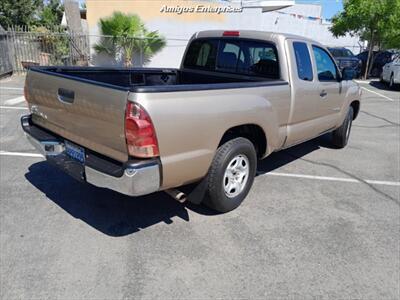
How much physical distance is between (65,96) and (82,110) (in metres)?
0.33

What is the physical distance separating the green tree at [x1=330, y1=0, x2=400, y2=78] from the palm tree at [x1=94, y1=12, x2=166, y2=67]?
9.56 metres

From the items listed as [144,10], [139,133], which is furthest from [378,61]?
[139,133]

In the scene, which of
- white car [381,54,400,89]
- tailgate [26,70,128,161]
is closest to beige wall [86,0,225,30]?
white car [381,54,400,89]

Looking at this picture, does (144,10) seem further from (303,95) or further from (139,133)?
(139,133)

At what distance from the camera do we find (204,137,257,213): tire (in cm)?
357

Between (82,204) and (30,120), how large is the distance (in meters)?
1.18

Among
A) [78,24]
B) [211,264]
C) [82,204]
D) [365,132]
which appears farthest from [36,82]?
[78,24]

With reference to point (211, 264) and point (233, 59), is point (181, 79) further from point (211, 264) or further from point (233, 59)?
point (211, 264)

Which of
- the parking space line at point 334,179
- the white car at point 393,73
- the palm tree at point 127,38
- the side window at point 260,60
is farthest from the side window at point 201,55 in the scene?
the white car at point 393,73

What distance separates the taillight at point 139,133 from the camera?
9.02 feet

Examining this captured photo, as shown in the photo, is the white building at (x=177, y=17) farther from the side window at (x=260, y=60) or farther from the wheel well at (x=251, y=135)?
the wheel well at (x=251, y=135)

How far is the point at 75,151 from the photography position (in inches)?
136

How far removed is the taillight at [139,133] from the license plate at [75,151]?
73 centimetres

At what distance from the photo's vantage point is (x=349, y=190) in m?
4.79
